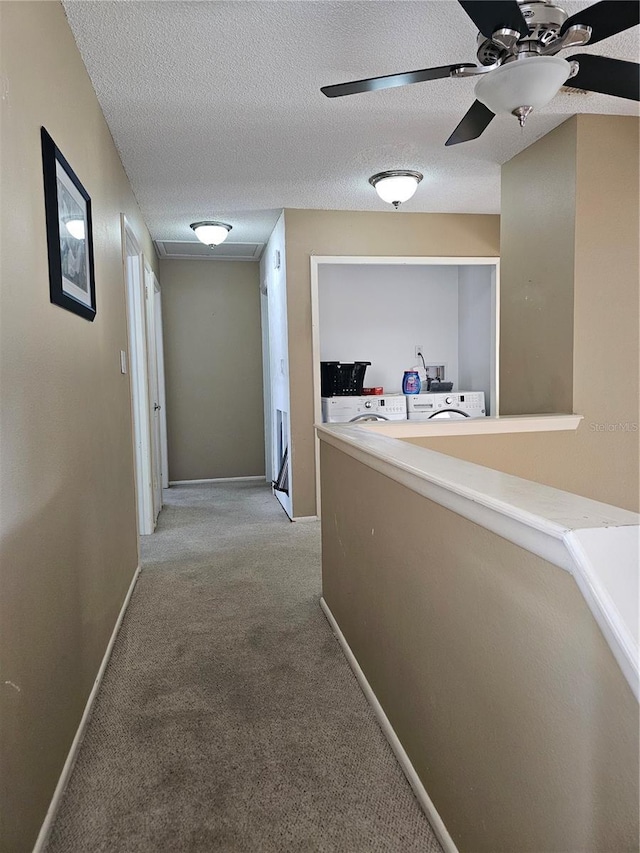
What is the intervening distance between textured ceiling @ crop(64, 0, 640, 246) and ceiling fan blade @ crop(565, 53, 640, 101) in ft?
0.99

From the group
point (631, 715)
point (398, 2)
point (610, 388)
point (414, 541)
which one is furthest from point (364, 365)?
point (631, 715)

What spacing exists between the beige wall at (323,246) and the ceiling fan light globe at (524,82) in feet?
8.49

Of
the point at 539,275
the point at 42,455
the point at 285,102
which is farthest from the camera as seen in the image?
the point at 539,275

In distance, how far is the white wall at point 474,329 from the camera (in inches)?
200

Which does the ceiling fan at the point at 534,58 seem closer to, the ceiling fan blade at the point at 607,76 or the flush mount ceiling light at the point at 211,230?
the ceiling fan blade at the point at 607,76

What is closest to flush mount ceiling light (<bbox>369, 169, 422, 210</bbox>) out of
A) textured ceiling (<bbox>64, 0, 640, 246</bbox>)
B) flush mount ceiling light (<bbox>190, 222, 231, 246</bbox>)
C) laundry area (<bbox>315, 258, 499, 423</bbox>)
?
textured ceiling (<bbox>64, 0, 640, 246</bbox>)

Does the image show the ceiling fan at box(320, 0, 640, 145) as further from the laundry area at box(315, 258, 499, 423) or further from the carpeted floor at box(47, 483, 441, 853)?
the laundry area at box(315, 258, 499, 423)

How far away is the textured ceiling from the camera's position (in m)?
1.93

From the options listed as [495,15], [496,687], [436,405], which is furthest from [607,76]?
[436,405]

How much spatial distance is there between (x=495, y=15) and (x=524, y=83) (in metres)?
0.23

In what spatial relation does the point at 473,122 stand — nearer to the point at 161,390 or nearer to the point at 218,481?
the point at 161,390

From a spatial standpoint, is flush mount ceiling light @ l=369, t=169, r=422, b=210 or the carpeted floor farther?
flush mount ceiling light @ l=369, t=169, r=422, b=210

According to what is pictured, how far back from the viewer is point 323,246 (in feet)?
14.1

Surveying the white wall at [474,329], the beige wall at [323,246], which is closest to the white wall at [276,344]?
the beige wall at [323,246]
